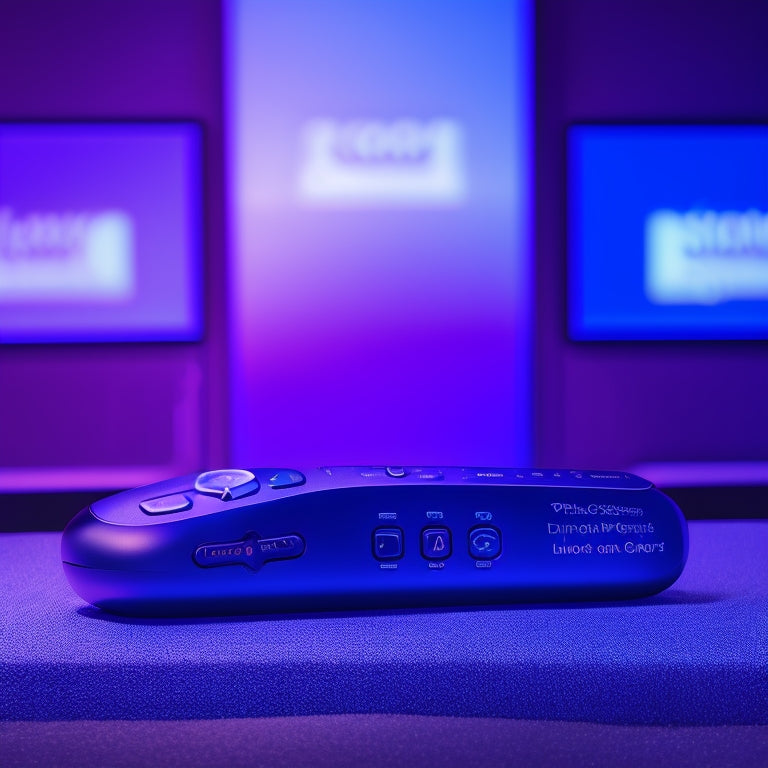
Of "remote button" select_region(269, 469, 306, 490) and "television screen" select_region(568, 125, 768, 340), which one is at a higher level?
"television screen" select_region(568, 125, 768, 340)

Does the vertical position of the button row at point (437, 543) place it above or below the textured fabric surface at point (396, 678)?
above

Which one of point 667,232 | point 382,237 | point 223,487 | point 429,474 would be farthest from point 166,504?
point 667,232

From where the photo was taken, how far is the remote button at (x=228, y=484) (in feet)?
1.19

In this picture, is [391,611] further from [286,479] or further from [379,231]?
[379,231]

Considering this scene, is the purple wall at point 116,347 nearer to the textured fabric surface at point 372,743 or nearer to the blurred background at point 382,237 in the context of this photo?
the blurred background at point 382,237

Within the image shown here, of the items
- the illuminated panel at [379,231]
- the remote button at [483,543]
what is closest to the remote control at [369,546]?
the remote button at [483,543]

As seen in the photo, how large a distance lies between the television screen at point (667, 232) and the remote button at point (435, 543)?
64.1 inches

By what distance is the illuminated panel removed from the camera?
72.9 inches

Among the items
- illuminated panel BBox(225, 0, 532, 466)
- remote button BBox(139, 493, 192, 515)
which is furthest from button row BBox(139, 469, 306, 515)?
illuminated panel BBox(225, 0, 532, 466)

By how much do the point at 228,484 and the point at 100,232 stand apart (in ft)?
5.44

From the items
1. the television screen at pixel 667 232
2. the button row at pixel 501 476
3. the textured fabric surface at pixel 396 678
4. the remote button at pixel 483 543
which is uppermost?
the television screen at pixel 667 232

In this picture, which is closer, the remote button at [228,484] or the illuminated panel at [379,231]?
the remote button at [228,484]

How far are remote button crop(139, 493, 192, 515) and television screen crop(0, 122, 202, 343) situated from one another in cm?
157

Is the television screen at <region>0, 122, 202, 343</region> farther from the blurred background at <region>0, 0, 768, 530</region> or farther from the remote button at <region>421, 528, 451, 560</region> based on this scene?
the remote button at <region>421, 528, 451, 560</region>
